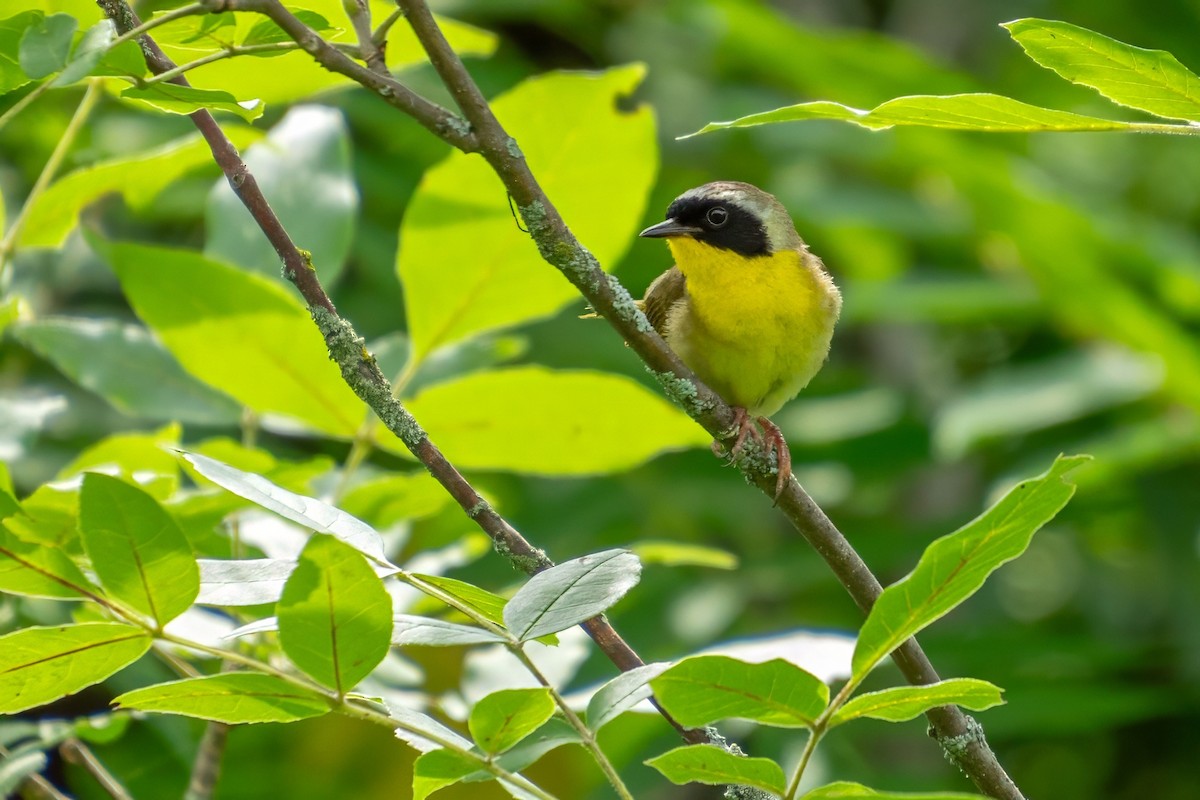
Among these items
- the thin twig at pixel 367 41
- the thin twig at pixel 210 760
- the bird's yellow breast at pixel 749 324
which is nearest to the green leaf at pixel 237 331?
the thin twig at pixel 210 760

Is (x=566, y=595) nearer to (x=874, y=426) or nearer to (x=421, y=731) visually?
(x=421, y=731)

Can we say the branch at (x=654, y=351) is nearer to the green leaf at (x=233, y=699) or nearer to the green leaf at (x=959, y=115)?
the green leaf at (x=959, y=115)

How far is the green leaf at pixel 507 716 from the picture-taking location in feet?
4.25

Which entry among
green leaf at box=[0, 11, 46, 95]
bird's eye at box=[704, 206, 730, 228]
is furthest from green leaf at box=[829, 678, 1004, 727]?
bird's eye at box=[704, 206, 730, 228]

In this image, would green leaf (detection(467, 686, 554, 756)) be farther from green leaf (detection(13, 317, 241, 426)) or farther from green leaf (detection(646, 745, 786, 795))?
green leaf (detection(13, 317, 241, 426))

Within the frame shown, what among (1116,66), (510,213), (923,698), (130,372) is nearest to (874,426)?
(510,213)

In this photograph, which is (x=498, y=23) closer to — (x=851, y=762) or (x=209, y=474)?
(x=851, y=762)

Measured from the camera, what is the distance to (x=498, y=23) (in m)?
6.02

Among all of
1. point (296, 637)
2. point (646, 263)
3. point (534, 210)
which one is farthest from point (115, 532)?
point (646, 263)

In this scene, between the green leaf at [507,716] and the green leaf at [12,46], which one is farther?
the green leaf at [12,46]

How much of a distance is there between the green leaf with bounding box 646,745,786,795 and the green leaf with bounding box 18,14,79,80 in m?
0.89

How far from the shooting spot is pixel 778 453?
2.69 metres

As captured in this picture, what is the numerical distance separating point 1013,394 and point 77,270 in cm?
307

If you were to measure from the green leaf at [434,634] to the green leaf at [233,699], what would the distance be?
0.11 meters
